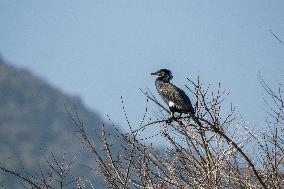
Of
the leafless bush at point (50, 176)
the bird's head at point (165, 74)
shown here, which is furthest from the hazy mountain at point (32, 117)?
the leafless bush at point (50, 176)

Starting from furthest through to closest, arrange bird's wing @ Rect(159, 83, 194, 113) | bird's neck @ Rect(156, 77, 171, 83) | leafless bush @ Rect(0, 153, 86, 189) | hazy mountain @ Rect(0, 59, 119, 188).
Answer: hazy mountain @ Rect(0, 59, 119, 188) < bird's neck @ Rect(156, 77, 171, 83) < bird's wing @ Rect(159, 83, 194, 113) < leafless bush @ Rect(0, 153, 86, 189)

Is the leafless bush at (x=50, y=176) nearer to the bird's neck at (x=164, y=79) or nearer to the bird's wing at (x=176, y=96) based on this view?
the bird's wing at (x=176, y=96)

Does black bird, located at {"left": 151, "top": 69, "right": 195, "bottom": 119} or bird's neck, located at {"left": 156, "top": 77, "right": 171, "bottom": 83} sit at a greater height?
bird's neck, located at {"left": 156, "top": 77, "right": 171, "bottom": 83}

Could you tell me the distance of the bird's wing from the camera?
286 inches

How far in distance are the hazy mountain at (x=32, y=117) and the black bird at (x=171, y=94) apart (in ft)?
289

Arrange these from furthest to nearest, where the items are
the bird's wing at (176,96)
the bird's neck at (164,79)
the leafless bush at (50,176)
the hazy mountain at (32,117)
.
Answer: the hazy mountain at (32,117) → the bird's neck at (164,79) → the bird's wing at (176,96) → the leafless bush at (50,176)

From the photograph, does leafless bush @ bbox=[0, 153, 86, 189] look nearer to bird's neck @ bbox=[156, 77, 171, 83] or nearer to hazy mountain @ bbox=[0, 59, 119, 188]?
bird's neck @ bbox=[156, 77, 171, 83]

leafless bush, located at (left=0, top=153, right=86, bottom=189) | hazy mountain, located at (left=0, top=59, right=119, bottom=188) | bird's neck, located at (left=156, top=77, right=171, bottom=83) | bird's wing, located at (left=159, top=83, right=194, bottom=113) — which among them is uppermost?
hazy mountain, located at (left=0, top=59, right=119, bottom=188)

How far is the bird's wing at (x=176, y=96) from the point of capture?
23.9 feet

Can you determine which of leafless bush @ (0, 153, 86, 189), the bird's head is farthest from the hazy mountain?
leafless bush @ (0, 153, 86, 189)

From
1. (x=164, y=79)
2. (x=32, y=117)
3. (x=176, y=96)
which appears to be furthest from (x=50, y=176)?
(x=32, y=117)

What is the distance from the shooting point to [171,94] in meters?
7.95

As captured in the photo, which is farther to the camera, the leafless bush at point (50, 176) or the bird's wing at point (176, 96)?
the bird's wing at point (176, 96)

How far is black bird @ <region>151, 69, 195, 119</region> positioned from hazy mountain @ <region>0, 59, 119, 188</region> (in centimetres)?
8799
